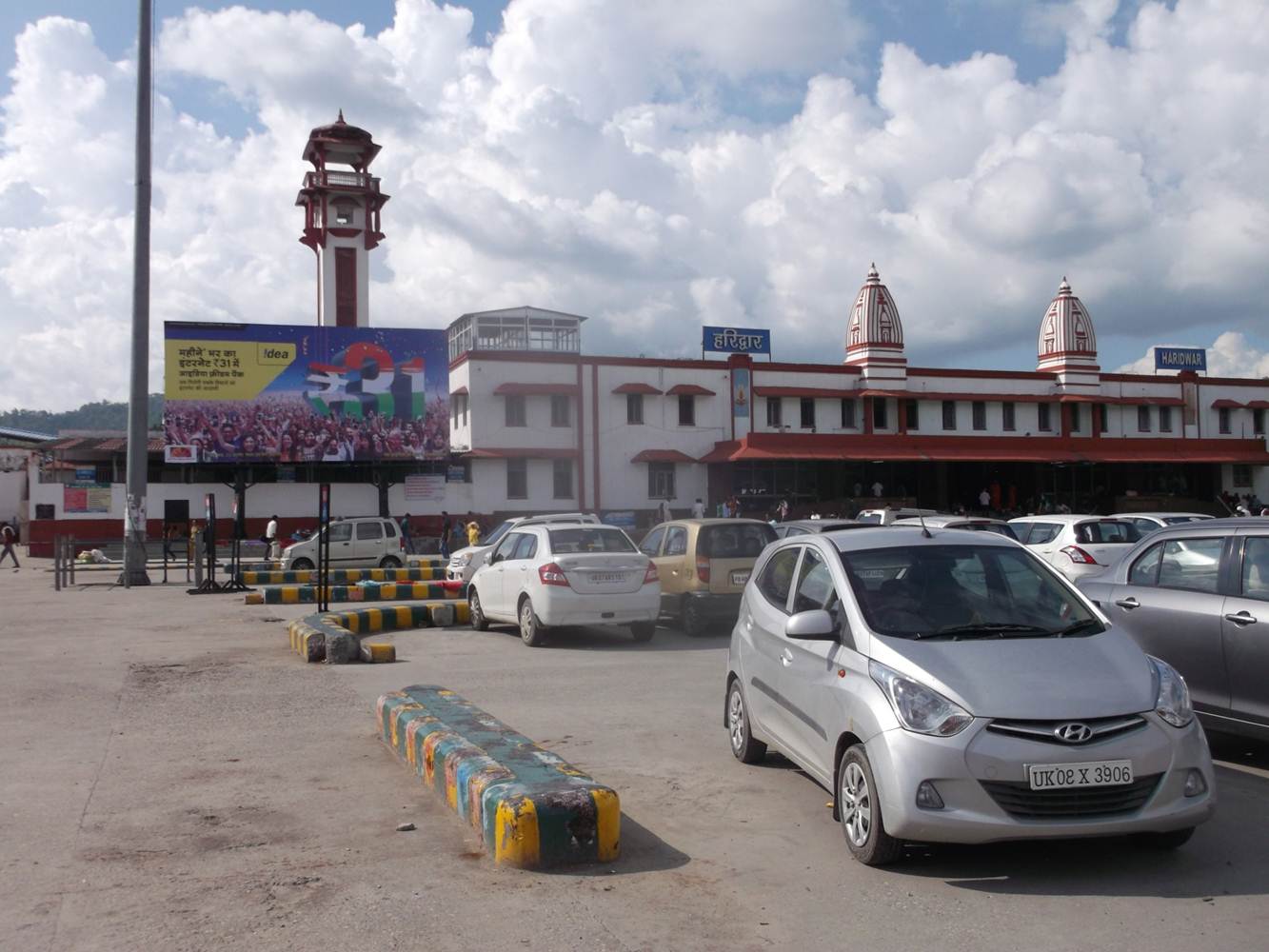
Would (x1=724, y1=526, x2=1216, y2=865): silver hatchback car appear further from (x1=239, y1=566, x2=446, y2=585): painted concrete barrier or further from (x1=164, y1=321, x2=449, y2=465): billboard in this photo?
(x1=164, y1=321, x2=449, y2=465): billboard

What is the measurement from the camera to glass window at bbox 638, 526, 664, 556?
16750 millimetres

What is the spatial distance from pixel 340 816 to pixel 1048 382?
2038 inches

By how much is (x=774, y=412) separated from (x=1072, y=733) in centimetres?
4354

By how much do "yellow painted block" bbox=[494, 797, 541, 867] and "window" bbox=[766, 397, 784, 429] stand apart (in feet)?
142

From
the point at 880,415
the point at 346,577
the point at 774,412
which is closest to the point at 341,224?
the point at 774,412

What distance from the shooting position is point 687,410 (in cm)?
4741

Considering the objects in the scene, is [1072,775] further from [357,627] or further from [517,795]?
[357,627]

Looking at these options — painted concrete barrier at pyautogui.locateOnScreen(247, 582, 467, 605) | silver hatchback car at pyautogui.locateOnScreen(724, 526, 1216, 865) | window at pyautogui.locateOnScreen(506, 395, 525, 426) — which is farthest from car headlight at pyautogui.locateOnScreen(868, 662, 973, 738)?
window at pyautogui.locateOnScreen(506, 395, 525, 426)

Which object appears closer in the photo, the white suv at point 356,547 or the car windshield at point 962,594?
the car windshield at point 962,594

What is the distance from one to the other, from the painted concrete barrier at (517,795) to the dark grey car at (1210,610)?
13.0 ft

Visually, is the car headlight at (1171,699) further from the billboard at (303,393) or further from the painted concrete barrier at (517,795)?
the billboard at (303,393)

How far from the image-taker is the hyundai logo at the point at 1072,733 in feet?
16.9

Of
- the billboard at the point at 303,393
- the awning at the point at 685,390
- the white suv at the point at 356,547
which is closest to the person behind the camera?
the white suv at the point at 356,547

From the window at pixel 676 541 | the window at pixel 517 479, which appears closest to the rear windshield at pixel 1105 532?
the window at pixel 676 541
